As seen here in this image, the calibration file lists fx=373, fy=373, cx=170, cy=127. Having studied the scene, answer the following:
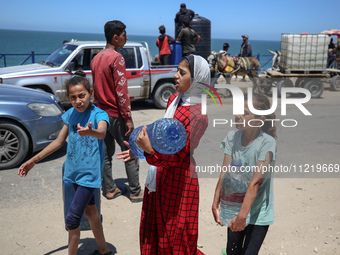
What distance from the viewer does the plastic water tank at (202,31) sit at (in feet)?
48.0

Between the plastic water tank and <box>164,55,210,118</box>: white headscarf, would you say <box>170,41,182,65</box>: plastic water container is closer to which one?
the plastic water tank

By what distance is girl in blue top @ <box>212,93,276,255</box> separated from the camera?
96.7 inches

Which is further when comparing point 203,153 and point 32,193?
point 203,153

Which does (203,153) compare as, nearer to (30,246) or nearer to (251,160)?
(30,246)

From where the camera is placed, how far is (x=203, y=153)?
681 cm

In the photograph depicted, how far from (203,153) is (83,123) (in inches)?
152

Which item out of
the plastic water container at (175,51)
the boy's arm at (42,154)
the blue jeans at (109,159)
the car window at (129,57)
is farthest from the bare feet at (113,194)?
the plastic water container at (175,51)

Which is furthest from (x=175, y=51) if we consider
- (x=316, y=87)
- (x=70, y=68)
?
(x=316, y=87)

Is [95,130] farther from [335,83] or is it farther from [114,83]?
[335,83]

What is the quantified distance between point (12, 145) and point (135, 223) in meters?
2.82

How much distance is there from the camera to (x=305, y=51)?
525 inches

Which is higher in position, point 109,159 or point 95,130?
point 95,130

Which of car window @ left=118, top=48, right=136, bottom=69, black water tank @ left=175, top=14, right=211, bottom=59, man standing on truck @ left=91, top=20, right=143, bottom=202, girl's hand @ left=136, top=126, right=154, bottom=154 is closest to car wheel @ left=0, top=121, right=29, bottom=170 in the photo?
man standing on truck @ left=91, top=20, right=143, bottom=202

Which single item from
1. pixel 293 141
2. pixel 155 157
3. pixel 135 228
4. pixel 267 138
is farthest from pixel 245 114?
pixel 293 141
